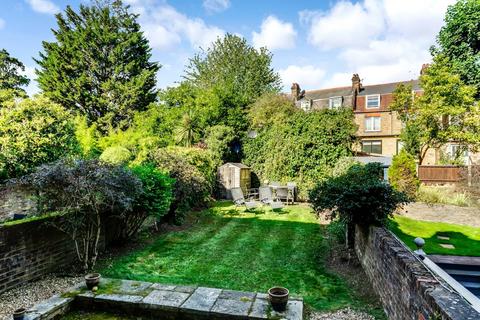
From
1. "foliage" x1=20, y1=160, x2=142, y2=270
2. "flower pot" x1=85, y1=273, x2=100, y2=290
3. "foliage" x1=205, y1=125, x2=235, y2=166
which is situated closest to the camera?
"flower pot" x1=85, y1=273, x2=100, y2=290

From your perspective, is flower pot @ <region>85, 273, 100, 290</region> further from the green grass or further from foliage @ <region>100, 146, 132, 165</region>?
foliage @ <region>100, 146, 132, 165</region>

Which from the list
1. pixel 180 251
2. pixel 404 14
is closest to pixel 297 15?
pixel 404 14

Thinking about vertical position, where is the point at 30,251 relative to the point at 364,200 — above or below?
below

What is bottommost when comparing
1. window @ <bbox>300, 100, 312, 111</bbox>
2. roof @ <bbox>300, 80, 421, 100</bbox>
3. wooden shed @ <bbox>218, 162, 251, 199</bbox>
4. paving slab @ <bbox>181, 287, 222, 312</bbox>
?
paving slab @ <bbox>181, 287, 222, 312</bbox>

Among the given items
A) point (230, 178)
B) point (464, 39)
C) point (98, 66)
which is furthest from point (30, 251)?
point (464, 39)

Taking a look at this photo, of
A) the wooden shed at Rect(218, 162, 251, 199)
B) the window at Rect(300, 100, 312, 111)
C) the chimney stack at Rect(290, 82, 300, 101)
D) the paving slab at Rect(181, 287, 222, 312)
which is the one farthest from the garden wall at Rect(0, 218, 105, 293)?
the chimney stack at Rect(290, 82, 300, 101)

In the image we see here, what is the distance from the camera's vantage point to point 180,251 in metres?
7.68

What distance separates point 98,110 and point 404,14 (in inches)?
1052

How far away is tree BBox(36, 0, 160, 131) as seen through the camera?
26406 millimetres

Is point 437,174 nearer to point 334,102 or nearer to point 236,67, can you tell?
point 334,102

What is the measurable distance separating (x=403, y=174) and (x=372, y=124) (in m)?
15.0

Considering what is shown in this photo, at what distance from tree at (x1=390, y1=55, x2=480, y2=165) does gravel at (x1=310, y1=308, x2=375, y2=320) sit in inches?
710

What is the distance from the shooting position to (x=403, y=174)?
1476cm

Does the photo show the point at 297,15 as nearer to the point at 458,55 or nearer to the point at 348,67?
the point at 458,55
